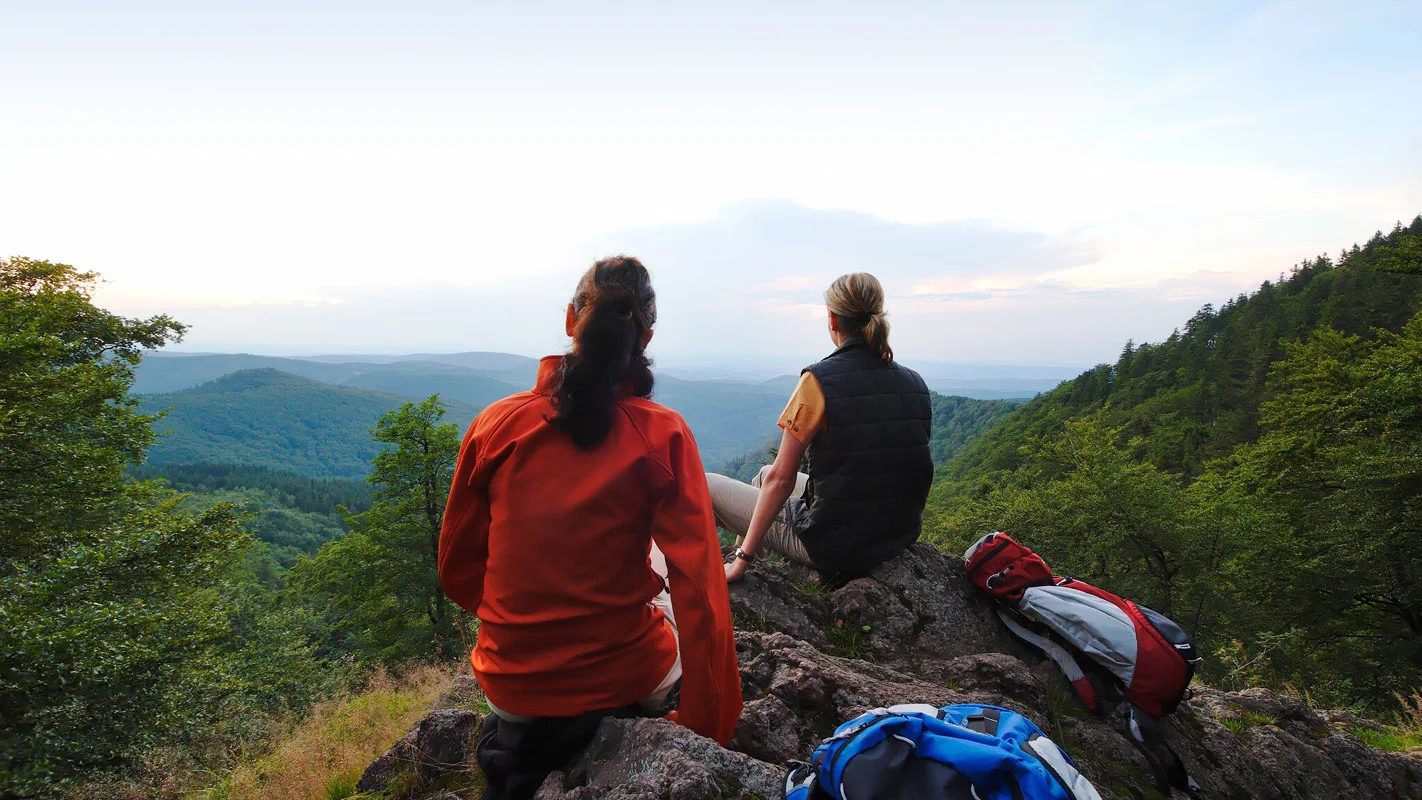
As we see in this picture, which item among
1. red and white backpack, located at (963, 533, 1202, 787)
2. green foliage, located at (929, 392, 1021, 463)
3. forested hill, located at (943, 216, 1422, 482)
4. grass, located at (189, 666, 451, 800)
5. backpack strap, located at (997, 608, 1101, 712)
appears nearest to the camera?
red and white backpack, located at (963, 533, 1202, 787)

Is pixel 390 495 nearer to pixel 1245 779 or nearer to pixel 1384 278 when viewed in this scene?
pixel 1245 779

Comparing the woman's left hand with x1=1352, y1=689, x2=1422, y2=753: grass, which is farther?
x1=1352, y1=689, x2=1422, y2=753: grass

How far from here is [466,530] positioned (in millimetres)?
2219

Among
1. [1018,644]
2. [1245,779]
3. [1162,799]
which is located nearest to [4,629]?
[1018,644]

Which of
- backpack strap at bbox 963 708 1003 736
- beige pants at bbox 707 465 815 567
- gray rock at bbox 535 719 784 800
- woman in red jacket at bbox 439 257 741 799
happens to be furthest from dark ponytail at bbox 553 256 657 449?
beige pants at bbox 707 465 815 567

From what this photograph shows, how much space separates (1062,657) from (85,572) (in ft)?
42.4

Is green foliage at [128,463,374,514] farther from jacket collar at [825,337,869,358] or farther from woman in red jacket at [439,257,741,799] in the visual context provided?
woman in red jacket at [439,257,741,799]

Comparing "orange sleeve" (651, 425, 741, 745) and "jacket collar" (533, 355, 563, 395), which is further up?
"jacket collar" (533, 355, 563, 395)

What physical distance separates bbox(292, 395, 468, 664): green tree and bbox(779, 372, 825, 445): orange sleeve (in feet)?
52.2

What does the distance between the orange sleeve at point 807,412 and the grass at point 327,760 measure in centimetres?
275

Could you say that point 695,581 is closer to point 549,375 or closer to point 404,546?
point 549,375

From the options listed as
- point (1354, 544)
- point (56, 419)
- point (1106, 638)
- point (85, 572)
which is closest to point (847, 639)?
point (1106, 638)

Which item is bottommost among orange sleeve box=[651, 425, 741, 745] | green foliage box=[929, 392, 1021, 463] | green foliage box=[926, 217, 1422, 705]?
green foliage box=[929, 392, 1021, 463]

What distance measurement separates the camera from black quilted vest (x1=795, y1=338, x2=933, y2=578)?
3.34 m
